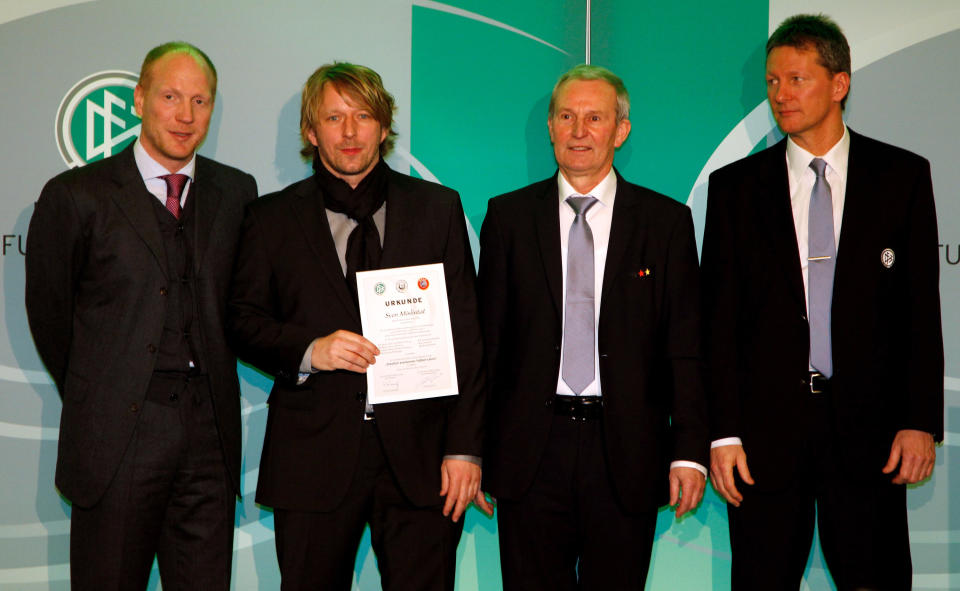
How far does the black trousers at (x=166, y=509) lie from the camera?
9.54 ft

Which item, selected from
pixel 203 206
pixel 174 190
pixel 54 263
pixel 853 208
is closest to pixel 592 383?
pixel 853 208

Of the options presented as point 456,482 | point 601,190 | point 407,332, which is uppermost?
point 601,190

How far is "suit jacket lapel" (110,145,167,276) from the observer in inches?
116

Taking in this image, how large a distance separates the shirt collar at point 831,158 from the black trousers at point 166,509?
87.8 inches

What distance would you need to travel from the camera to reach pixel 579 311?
2.99 m

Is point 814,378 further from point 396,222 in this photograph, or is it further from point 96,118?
point 96,118

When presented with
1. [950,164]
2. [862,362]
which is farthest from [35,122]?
[950,164]

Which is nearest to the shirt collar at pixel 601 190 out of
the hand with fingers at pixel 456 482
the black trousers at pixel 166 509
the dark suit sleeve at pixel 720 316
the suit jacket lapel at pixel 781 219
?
the dark suit sleeve at pixel 720 316

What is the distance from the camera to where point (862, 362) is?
288 cm

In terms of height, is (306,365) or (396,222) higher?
(396,222)

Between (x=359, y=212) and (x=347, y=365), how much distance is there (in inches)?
20.8

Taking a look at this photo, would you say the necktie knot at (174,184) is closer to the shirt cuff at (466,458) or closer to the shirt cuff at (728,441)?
the shirt cuff at (466,458)

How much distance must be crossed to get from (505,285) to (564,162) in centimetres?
50

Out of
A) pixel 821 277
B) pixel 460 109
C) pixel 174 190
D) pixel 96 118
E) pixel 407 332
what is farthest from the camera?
pixel 460 109
